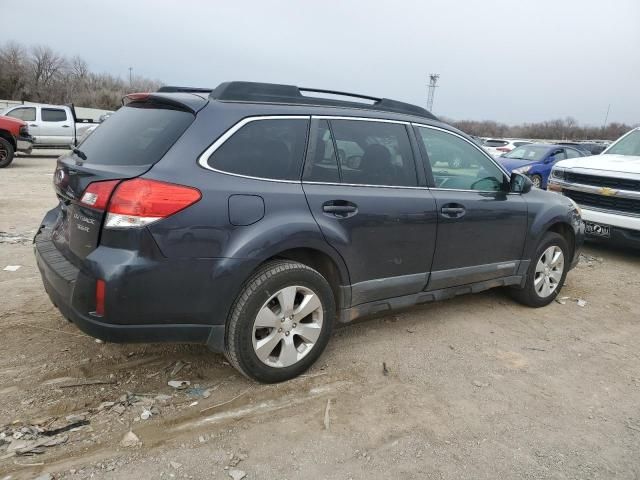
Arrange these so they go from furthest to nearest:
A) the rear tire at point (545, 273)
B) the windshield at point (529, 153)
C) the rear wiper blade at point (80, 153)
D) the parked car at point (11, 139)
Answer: the windshield at point (529, 153) < the parked car at point (11, 139) < the rear tire at point (545, 273) < the rear wiper blade at point (80, 153)

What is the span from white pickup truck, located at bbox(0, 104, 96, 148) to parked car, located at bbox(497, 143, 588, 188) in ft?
45.2

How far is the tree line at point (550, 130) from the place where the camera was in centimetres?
6606

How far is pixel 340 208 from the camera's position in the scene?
3.19 m

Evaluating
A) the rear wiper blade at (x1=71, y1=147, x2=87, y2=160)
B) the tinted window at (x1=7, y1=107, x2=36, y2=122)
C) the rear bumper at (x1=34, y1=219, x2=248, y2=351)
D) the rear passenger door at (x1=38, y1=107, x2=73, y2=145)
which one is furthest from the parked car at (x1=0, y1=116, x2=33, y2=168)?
the rear bumper at (x1=34, y1=219, x2=248, y2=351)

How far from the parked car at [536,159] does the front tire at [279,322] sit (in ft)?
36.9

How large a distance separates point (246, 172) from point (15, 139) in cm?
1267

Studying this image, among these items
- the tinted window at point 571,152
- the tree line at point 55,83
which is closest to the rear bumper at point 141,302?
the tinted window at point 571,152

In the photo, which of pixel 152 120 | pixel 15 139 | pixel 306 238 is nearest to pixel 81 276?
pixel 152 120

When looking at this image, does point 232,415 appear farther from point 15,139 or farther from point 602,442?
point 15,139

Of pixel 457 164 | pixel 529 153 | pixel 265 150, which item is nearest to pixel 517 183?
pixel 457 164

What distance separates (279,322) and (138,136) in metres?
1.37

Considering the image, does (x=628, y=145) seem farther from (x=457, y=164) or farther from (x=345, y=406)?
(x=345, y=406)

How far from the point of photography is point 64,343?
346 centimetres

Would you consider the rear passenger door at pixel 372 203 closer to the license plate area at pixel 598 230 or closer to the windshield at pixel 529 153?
the license plate area at pixel 598 230
